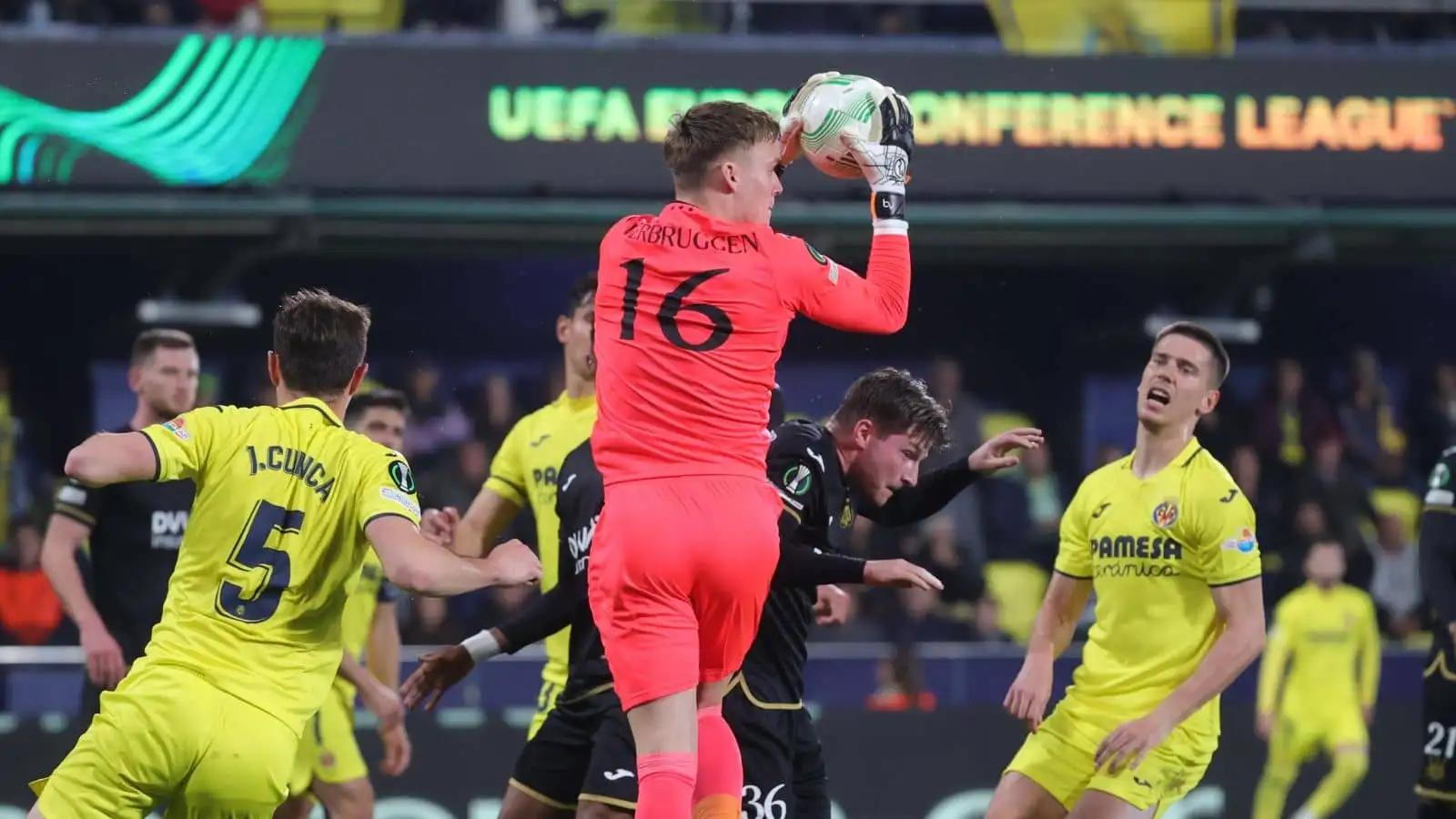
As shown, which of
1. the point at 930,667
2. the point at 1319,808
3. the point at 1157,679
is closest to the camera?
the point at 1157,679

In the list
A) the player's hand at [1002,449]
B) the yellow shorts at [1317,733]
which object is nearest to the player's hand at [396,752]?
the player's hand at [1002,449]

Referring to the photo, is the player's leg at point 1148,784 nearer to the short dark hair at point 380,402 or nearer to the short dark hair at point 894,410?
the short dark hair at point 894,410

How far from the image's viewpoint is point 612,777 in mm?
5887

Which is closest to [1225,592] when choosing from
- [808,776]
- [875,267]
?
[808,776]

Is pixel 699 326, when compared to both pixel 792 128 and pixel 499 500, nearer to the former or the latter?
pixel 792 128

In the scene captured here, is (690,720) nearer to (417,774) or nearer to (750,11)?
(417,774)

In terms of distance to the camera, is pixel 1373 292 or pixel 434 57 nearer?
pixel 434 57

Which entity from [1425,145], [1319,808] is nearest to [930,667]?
[1319,808]

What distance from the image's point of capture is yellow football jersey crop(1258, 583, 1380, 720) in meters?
13.3

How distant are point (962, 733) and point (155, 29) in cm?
674

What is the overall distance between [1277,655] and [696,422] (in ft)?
30.7

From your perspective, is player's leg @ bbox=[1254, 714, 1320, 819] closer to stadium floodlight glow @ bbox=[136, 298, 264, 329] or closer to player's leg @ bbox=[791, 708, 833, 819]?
player's leg @ bbox=[791, 708, 833, 819]

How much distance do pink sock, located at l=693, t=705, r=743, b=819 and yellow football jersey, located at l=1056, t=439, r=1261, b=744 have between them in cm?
195

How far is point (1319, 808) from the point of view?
37.3 ft
